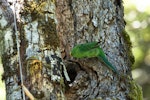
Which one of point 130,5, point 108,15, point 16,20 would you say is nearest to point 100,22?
point 108,15

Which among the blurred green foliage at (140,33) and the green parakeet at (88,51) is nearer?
the green parakeet at (88,51)

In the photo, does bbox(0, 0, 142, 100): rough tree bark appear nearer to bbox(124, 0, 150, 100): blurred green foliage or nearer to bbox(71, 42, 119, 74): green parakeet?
bbox(71, 42, 119, 74): green parakeet

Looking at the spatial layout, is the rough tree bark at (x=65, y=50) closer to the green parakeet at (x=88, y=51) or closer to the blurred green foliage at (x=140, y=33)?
the green parakeet at (x=88, y=51)

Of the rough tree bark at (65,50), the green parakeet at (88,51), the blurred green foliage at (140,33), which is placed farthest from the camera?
the blurred green foliage at (140,33)

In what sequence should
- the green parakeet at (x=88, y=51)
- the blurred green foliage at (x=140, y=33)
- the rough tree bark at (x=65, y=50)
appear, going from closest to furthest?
1. the rough tree bark at (x=65, y=50)
2. the green parakeet at (x=88, y=51)
3. the blurred green foliage at (x=140, y=33)

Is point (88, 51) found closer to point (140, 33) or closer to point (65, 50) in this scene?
point (65, 50)

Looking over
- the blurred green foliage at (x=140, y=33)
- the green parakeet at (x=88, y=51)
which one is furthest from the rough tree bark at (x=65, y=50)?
the blurred green foliage at (x=140, y=33)
